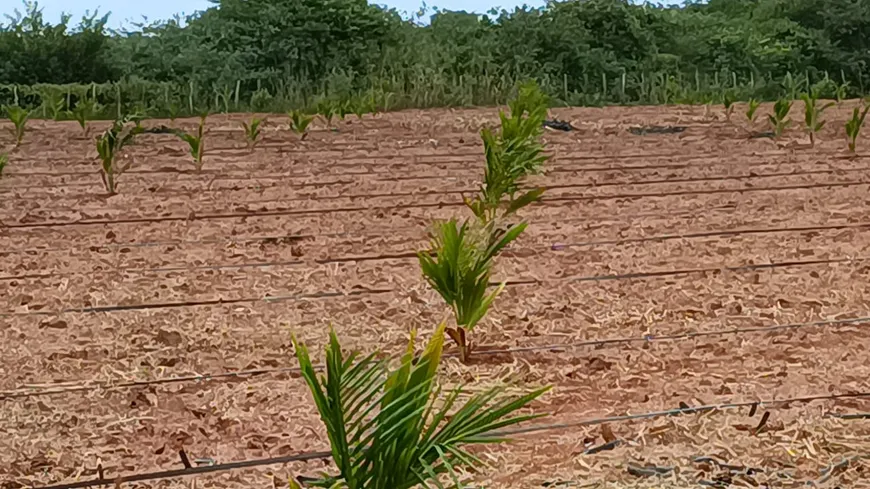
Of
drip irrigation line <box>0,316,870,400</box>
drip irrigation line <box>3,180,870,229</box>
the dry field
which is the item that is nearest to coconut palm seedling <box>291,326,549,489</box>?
the dry field

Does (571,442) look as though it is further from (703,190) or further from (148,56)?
(148,56)

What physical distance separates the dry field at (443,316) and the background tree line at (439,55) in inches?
332

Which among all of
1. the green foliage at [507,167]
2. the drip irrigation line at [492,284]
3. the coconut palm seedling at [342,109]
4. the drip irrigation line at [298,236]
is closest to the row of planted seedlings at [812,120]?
the green foliage at [507,167]

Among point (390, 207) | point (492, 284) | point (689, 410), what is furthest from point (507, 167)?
point (689, 410)

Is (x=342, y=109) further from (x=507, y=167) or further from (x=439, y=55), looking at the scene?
(x=439, y=55)

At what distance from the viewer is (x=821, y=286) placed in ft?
10.4

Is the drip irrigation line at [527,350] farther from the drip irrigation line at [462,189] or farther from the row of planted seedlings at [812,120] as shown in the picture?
the row of planted seedlings at [812,120]

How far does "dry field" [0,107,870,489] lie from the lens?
197cm

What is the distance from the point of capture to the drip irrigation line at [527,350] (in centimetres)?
231

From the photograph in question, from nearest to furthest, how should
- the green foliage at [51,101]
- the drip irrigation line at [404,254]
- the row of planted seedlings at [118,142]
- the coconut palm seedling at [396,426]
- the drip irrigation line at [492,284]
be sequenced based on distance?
the coconut palm seedling at [396,426], the drip irrigation line at [492,284], the drip irrigation line at [404,254], the row of planted seedlings at [118,142], the green foliage at [51,101]

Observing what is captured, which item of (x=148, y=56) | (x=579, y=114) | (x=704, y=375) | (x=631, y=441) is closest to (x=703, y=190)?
(x=704, y=375)

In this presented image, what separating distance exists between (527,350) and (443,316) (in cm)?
40

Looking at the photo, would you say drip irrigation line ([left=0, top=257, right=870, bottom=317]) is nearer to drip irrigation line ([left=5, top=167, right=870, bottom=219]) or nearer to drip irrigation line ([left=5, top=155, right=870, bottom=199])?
drip irrigation line ([left=5, top=167, right=870, bottom=219])

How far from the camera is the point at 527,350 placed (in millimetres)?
2578
